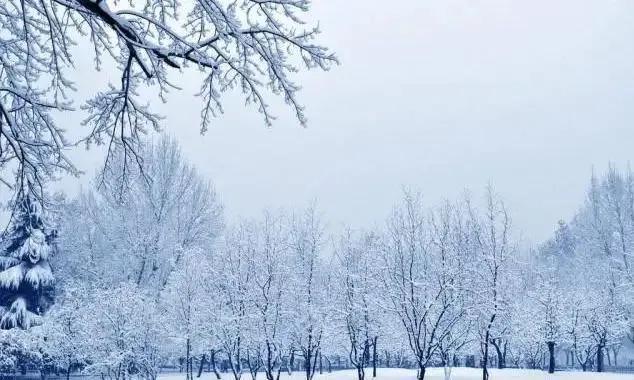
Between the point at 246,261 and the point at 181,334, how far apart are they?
5.57 m

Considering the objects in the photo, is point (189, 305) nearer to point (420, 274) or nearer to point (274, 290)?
point (274, 290)

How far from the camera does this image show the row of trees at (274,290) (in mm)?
21891

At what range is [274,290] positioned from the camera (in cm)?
2347

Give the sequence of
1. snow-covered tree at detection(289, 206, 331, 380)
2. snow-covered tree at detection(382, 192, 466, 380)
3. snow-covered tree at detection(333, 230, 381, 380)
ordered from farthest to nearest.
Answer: snow-covered tree at detection(333, 230, 381, 380) < snow-covered tree at detection(289, 206, 331, 380) < snow-covered tree at detection(382, 192, 466, 380)

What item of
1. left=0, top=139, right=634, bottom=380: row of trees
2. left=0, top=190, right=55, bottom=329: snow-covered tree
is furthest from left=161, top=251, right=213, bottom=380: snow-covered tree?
left=0, top=190, right=55, bottom=329: snow-covered tree

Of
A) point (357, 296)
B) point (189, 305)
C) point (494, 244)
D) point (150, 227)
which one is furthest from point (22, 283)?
point (494, 244)

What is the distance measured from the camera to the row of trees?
862 inches

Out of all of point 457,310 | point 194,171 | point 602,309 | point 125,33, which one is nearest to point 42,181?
point 125,33

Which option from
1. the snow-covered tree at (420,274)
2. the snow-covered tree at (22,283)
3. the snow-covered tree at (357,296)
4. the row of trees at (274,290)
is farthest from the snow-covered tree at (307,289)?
the snow-covered tree at (22,283)

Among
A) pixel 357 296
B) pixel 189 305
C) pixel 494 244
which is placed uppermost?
pixel 494 244

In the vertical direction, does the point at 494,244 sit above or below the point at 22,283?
above

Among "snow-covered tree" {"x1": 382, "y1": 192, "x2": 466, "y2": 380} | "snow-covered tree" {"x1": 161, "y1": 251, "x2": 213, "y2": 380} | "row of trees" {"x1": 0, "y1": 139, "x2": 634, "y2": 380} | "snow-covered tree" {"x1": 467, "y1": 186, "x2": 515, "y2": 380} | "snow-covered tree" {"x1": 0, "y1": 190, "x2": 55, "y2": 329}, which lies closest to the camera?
"snow-covered tree" {"x1": 382, "y1": 192, "x2": 466, "y2": 380}

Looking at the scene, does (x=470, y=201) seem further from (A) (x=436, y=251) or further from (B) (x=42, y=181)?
(B) (x=42, y=181)

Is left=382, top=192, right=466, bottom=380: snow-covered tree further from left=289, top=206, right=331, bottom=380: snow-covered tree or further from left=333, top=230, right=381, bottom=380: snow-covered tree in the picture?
left=289, top=206, right=331, bottom=380: snow-covered tree
